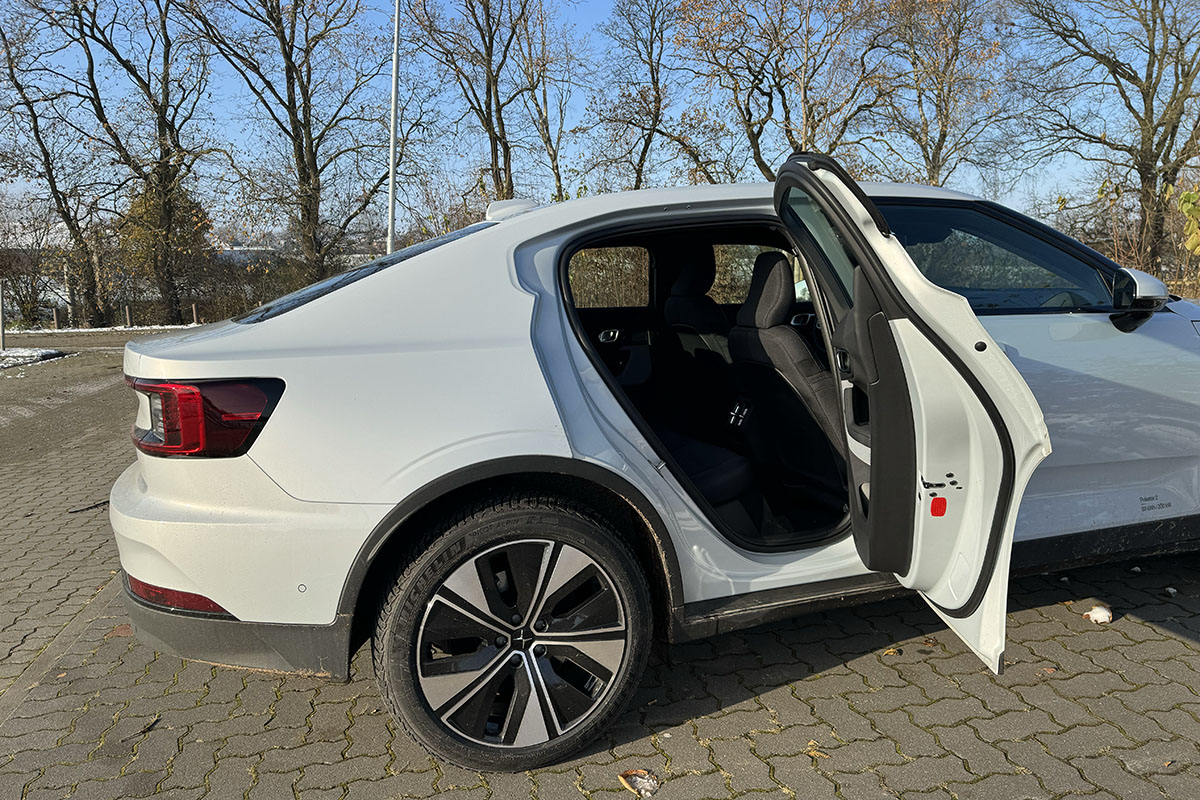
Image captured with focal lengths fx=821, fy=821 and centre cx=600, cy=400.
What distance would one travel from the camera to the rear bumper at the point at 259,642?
2221mm

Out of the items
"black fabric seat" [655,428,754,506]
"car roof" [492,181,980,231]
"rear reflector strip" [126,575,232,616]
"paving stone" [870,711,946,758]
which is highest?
"car roof" [492,181,980,231]

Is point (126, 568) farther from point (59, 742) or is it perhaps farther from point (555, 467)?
point (555, 467)

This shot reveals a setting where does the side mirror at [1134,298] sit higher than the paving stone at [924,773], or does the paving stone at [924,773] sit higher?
the side mirror at [1134,298]

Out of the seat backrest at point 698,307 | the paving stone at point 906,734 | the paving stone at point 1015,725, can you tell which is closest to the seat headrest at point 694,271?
the seat backrest at point 698,307

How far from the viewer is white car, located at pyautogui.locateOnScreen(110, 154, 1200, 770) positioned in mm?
2150

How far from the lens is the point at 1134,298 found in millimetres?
2871

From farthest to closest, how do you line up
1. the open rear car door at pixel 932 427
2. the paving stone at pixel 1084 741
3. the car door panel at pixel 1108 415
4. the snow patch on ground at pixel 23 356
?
the snow patch on ground at pixel 23 356 < the car door panel at pixel 1108 415 < the paving stone at pixel 1084 741 < the open rear car door at pixel 932 427

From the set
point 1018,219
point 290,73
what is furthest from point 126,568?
point 290,73

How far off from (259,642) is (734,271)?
264 centimetres

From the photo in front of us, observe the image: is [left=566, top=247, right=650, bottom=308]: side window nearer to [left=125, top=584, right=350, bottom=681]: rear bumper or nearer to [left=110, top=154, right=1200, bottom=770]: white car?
[left=110, top=154, right=1200, bottom=770]: white car

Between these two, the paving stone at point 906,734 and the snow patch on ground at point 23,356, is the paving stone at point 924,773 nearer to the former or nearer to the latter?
the paving stone at point 906,734

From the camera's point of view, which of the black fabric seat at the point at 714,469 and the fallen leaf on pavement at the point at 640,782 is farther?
the black fabric seat at the point at 714,469

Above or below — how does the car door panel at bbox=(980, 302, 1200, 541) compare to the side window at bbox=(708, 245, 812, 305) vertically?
below

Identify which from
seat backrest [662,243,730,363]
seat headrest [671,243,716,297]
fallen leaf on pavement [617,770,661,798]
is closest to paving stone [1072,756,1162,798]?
fallen leaf on pavement [617,770,661,798]
